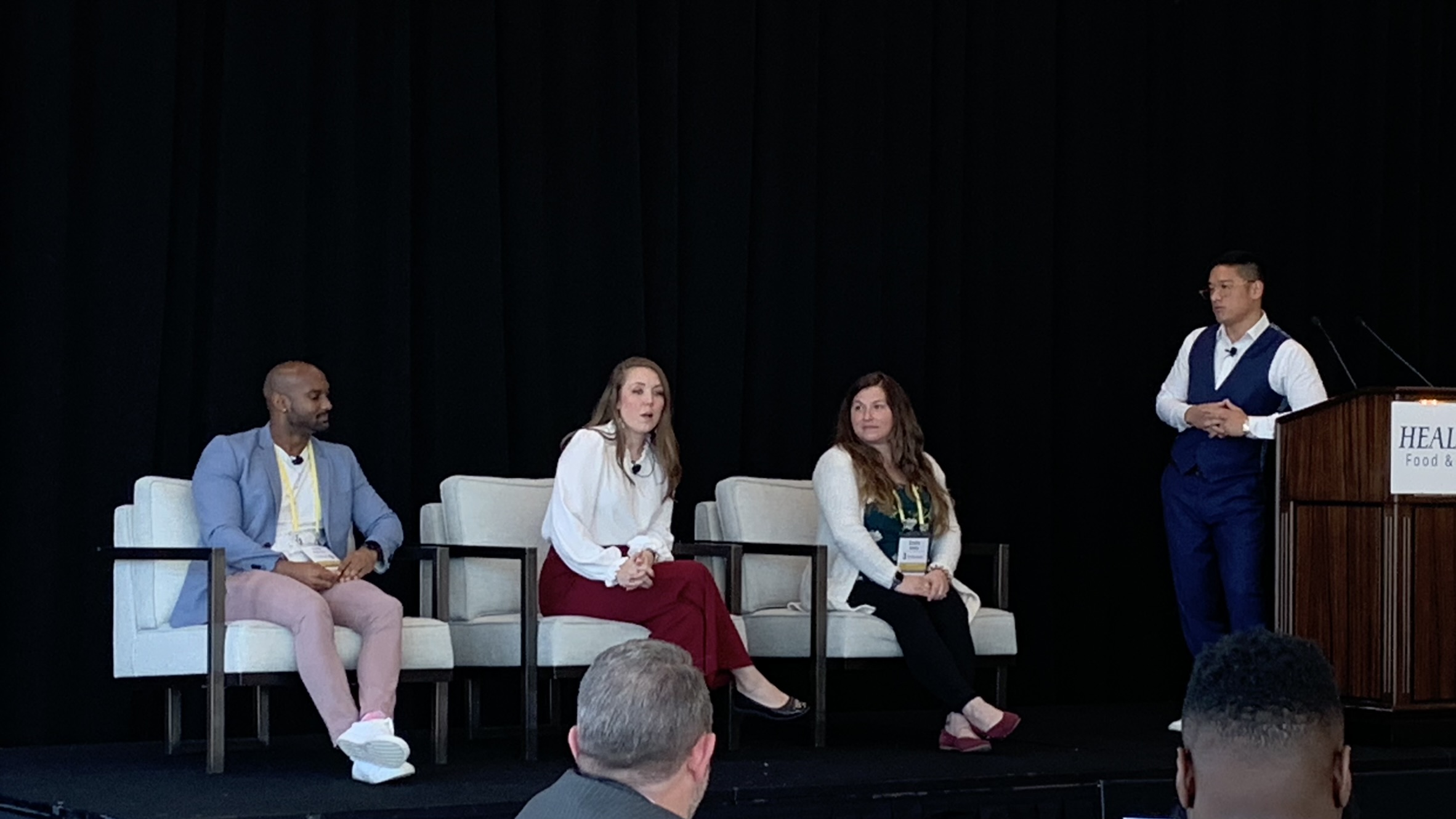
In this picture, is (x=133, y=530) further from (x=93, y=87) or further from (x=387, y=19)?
(x=387, y=19)

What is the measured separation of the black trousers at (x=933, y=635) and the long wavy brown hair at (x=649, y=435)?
578mm

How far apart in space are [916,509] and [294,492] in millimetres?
1624

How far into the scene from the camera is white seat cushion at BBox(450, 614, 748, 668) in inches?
182

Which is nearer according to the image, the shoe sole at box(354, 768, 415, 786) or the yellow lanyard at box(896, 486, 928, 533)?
the shoe sole at box(354, 768, 415, 786)

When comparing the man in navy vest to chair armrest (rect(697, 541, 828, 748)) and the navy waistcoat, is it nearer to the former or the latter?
the navy waistcoat

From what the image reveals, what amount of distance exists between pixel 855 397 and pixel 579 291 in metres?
0.93

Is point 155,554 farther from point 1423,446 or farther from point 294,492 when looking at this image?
point 1423,446

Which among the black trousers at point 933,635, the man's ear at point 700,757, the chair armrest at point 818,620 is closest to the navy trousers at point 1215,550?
the black trousers at point 933,635

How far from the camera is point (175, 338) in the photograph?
5.07m

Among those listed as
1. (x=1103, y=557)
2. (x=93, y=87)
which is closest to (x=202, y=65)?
(x=93, y=87)

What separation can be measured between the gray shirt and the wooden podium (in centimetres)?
348

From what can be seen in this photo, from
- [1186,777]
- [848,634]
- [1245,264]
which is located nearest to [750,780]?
[848,634]

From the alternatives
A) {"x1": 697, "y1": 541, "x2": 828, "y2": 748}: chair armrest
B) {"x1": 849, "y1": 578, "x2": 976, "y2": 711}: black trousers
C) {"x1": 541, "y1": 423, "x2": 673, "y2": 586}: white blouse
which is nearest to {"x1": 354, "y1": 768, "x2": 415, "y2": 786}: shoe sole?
{"x1": 541, "y1": 423, "x2": 673, "y2": 586}: white blouse

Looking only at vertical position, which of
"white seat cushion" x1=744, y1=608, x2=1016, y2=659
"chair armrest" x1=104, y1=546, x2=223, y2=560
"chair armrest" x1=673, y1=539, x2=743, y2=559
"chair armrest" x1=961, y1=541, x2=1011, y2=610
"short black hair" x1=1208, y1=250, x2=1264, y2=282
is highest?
"short black hair" x1=1208, y1=250, x2=1264, y2=282
